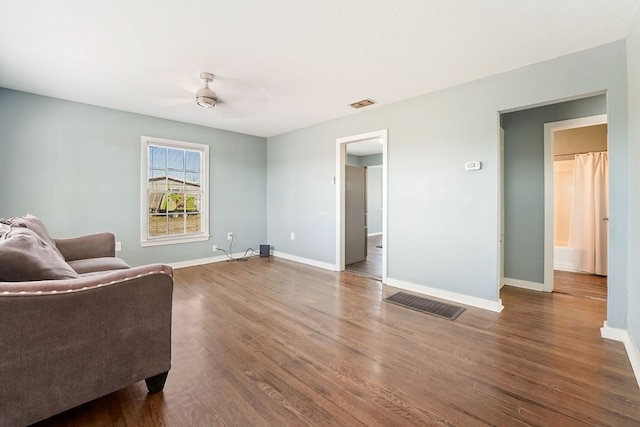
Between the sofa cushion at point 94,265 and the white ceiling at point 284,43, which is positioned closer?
the white ceiling at point 284,43

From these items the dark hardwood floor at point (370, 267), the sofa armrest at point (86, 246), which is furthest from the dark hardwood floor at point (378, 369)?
the dark hardwood floor at point (370, 267)

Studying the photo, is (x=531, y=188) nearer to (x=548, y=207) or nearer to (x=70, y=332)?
(x=548, y=207)

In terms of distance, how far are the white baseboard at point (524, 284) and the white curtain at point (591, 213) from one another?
57.4 inches

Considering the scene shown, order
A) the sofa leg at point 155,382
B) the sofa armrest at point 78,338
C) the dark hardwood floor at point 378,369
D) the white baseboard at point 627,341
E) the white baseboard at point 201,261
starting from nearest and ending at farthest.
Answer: the sofa armrest at point 78,338 < the dark hardwood floor at point 378,369 < the sofa leg at point 155,382 < the white baseboard at point 627,341 < the white baseboard at point 201,261

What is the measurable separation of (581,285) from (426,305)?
2.42m

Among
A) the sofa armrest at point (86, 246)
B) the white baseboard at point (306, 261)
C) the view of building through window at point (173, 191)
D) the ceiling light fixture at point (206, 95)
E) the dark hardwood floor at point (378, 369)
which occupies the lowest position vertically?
the dark hardwood floor at point (378, 369)

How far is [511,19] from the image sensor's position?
203cm

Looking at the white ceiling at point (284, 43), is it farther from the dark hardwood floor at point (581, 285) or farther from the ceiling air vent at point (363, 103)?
the dark hardwood floor at point (581, 285)

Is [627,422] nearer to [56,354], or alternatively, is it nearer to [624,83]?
[624,83]

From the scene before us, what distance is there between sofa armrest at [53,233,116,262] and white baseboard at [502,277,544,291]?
504cm

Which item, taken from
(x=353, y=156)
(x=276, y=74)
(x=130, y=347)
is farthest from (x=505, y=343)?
(x=353, y=156)

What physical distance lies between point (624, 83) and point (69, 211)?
6.18 m

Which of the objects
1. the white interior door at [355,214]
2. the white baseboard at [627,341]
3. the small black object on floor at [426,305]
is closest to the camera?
the white baseboard at [627,341]

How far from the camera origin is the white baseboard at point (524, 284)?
354cm
